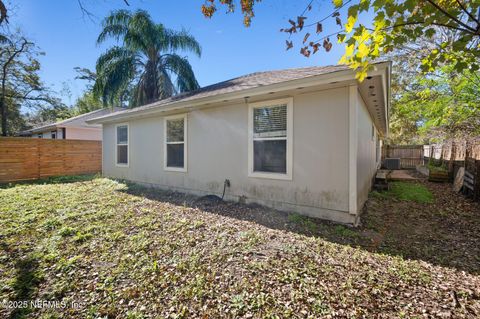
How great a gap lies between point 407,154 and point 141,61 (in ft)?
65.8

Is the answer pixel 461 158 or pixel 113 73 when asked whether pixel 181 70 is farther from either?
pixel 461 158

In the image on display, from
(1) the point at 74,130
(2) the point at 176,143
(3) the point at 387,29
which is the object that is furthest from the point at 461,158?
(1) the point at 74,130

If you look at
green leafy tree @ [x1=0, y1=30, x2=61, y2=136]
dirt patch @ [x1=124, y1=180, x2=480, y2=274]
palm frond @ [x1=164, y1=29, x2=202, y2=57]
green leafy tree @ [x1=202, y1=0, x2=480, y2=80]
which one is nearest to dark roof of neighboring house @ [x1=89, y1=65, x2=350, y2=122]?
green leafy tree @ [x1=202, y1=0, x2=480, y2=80]

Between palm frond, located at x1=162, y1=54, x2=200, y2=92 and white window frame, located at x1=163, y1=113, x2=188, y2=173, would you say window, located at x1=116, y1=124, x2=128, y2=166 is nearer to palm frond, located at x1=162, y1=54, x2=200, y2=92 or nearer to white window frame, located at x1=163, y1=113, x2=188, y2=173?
white window frame, located at x1=163, y1=113, x2=188, y2=173

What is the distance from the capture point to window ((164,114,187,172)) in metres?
6.86

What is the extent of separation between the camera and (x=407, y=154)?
17.4 meters

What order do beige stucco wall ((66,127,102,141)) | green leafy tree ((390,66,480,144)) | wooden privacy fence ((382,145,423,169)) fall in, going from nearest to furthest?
green leafy tree ((390,66,480,144)) → beige stucco wall ((66,127,102,141)) → wooden privacy fence ((382,145,423,169))

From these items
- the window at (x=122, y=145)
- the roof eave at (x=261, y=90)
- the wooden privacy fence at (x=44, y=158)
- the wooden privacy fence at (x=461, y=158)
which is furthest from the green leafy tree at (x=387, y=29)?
the wooden privacy fence at (x=44, y=158)

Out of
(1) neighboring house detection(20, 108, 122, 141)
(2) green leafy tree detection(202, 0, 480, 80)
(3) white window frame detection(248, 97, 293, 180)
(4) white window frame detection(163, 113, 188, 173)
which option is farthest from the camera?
(1) neighboring house detection(20, 108, 122, 141)

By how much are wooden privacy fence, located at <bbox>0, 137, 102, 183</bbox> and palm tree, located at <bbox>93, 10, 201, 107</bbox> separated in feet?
9.91

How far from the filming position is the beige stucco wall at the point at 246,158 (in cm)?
429

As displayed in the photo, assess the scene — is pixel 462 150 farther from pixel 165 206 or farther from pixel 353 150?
pixel 165 206

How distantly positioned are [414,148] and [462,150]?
844 cm

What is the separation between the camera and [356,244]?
3.47m
